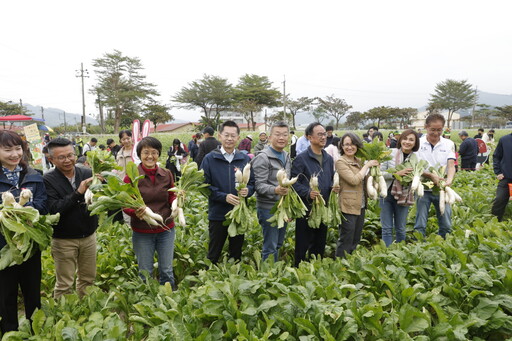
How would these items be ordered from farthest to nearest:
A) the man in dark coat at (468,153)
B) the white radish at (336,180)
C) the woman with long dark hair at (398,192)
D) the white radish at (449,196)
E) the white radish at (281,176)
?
the man in dark coat at (468,153) → the woman with long dark hair at (398,192) → the white radish at (449,196) → the white radish at (336,180) → the white radish at (281,176)

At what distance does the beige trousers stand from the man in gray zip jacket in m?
1.88

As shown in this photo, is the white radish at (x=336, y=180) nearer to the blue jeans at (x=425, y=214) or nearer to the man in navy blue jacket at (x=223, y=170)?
the man in navy blue jacket at (x=223, y=170)

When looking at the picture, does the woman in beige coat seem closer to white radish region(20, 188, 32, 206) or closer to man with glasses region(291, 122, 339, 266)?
man with glasses region(291, 122, 339, 266)

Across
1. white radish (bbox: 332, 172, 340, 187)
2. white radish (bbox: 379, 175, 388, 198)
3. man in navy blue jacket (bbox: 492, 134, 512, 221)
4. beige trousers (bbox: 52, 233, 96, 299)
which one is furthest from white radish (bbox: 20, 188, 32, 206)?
man in navy blue jacket (bbox: 492, 134, 512, 221)

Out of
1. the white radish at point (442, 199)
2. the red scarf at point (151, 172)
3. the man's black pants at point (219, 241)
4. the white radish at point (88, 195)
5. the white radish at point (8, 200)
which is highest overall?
the red scarf at point (151, 172)

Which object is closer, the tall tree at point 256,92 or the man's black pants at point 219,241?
the man's black pants at point 219,241

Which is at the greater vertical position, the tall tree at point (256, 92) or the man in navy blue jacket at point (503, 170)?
the tall tree at point (256, 92)

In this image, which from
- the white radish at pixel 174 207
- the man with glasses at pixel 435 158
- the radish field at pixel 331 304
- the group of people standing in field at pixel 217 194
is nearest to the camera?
the radish field at pixel 331 304

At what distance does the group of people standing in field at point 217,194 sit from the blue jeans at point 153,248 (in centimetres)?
1

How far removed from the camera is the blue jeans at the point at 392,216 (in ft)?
14.9

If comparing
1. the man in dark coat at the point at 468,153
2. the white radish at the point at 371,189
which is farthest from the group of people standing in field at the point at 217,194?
the man in dark coat at the point at 468,153

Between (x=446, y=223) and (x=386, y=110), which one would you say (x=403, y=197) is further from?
(x=386, y=110)

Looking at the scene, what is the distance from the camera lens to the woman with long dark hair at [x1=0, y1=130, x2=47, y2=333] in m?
2.65

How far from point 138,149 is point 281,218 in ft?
5.55
